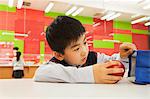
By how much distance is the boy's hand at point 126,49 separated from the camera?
2.38 ft

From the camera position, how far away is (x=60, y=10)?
19.3ft

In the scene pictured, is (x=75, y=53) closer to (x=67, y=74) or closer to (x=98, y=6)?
(x=67, y=74)

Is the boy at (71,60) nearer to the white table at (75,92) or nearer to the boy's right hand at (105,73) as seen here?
the boy's right hand at (105,73)

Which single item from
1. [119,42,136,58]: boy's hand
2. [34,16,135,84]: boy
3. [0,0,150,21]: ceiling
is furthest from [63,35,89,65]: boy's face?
[0,0,150,21]: ceiling

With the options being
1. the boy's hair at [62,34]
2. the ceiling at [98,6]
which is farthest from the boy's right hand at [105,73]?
the ceiling at [98,6]

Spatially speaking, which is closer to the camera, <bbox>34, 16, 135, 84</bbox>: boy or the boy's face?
<bbox>34, 16, 135, 84</bbox>: boy

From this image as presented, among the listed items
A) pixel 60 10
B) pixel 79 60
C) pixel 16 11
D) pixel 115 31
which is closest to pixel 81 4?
pixel 60 10

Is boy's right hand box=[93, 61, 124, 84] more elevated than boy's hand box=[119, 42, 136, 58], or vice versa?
boy's hand box=[119, 42, 136, 58]

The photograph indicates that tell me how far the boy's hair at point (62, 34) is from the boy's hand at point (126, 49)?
17cm

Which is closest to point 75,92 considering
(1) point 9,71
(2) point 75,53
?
(2) point 75,53

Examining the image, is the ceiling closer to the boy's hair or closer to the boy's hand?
the boy's hair

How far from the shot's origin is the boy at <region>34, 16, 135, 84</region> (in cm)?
57

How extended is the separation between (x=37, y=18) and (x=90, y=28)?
5.24 ft

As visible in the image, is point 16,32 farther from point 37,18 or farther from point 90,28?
point 90,28
